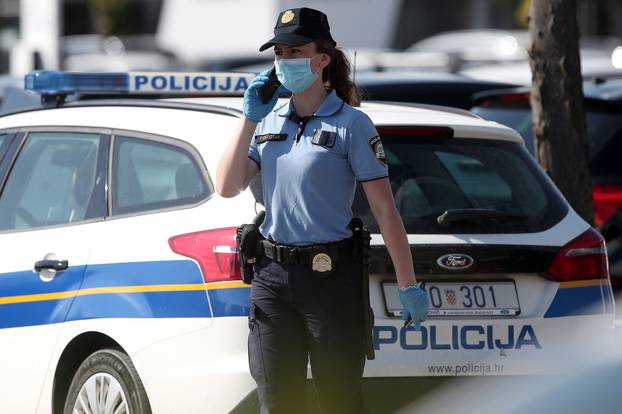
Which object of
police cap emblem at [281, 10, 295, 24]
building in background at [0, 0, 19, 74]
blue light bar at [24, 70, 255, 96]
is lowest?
building in background at [0, 0, 19, 74]

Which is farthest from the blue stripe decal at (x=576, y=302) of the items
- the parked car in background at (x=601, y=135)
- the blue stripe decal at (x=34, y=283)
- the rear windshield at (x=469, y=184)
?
the parked car in background at (x=601, y=135)

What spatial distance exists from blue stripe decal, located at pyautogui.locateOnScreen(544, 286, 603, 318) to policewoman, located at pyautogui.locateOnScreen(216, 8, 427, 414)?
71 cm

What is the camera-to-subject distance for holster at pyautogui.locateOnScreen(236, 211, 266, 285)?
4.39 metres

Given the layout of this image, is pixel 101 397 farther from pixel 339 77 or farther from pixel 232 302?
pixel 339 77

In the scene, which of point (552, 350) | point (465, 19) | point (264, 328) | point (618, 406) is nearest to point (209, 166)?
point (264, 328)

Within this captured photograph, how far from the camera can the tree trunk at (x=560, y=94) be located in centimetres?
686

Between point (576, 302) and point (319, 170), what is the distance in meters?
1.18

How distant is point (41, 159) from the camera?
18.3 feet

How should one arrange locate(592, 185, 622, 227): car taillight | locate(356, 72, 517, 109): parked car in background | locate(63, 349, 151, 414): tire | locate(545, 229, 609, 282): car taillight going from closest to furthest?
locate(63, 349, 151, 414): tire, locate(545, 229, 609, 282): car taillight, locate(592, 185, 622, 227): car taillight, locate(356, 72, 517, 109): parked car in background

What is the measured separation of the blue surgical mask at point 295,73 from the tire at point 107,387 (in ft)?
3.81

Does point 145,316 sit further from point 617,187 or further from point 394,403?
point 617,187

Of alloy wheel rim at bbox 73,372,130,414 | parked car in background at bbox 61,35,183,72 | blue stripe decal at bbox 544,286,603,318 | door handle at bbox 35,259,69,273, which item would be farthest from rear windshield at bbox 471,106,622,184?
parked car in background at bbox 61,35,183,72

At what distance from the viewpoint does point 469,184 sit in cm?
527

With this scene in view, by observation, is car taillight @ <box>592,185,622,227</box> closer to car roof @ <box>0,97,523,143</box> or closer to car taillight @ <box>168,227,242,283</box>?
car roof @ <box>0,97,523,143</box>
